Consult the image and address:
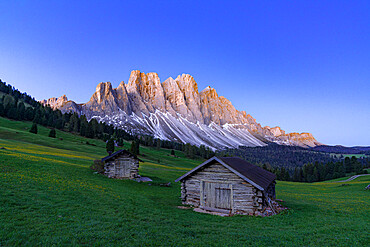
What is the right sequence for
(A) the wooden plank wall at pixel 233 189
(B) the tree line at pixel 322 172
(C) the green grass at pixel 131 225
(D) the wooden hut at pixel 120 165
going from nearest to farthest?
(C) the green grass at pixel 131 225, (A) the wooden plank wall at pixel 233 189, (D) the wooden hut at pixel 120 165, (B) the tree line at pixel 322 172

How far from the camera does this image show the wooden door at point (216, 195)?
738 inches

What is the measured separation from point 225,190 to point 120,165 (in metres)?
21.0

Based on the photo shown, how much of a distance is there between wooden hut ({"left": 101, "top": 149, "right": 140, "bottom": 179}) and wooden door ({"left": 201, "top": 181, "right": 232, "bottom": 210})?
18.4m

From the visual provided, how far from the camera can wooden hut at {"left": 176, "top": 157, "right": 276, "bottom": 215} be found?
701 inches

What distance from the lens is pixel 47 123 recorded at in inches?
4604

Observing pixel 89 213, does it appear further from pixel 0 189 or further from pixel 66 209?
pixel 0 189

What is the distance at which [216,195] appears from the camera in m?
19.2

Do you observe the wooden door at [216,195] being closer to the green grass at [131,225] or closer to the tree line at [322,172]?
the green grass at [131,225]

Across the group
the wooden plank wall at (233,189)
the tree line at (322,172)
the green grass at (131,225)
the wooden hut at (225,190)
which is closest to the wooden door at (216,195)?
the wooden hut at (225,190)

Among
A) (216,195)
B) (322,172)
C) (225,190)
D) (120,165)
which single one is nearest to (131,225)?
(216,195)

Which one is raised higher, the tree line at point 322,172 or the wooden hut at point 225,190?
the wooden hut at point 225,190

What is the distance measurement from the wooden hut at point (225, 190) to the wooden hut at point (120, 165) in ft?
52.8

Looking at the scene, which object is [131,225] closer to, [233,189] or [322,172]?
[233,189]

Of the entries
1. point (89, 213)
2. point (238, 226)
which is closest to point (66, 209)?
point (89, 213)
